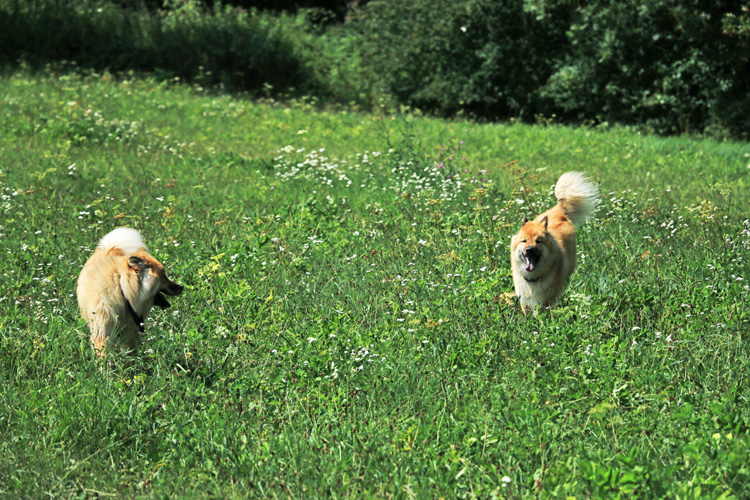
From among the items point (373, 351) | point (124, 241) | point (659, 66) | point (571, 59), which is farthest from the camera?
point (571, 59)

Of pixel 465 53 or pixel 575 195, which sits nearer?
pixel 575 195

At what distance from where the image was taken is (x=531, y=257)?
4996mm

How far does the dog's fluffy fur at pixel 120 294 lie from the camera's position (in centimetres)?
420

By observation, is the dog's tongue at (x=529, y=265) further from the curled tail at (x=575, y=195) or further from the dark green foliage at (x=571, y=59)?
the dark green foliage at (x=571, y=59)

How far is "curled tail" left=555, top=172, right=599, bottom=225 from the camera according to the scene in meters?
6.13

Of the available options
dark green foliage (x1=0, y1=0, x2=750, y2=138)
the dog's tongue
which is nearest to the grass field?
the dog's tongue

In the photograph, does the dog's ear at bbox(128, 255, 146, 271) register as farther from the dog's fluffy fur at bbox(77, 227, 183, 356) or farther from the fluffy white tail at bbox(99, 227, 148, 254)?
the fluffy white tail at bbox(99, 227, 148, 254)

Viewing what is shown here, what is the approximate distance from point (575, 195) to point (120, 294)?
3970 millimetres

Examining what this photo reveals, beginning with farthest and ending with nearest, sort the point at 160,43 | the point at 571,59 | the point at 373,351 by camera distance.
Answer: the point at 160,43
the point at 571,59
the point at 373,351

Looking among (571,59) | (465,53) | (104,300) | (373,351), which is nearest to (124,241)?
(104,300)

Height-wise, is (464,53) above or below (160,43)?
above

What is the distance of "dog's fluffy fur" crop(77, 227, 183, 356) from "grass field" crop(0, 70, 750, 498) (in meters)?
0.15

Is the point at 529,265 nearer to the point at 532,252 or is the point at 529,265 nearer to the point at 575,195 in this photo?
the point at 532,252

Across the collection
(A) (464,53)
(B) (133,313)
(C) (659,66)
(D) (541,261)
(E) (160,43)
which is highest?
(C) (659,66)
